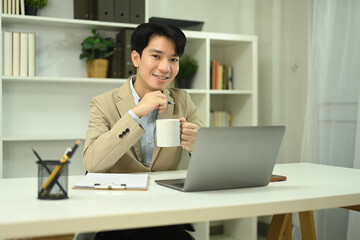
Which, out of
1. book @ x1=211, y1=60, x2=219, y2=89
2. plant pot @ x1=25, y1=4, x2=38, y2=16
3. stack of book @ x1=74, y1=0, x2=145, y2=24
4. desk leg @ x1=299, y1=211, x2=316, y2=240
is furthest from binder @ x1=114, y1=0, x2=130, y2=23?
desk leg @ x1=299, y1=211, x2=316, y2=240

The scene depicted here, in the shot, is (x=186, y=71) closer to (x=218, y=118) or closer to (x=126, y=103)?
(x=218, y=118)

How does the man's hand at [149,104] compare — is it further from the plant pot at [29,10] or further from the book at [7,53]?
the plant pot at [29,10]

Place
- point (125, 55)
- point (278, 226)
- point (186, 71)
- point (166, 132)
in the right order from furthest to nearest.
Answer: point (186, 71), point (125, 55), point (278, 226), point (166, 132)

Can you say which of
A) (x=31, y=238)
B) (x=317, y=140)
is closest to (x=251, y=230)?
(x=317, y=140)

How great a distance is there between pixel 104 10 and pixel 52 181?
7.05 feet

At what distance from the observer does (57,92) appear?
323cm

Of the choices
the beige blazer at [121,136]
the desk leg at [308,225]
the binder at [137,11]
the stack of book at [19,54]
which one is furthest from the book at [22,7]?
the desk leg at [308,225]

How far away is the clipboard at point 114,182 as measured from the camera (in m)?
1.27

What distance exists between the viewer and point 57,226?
89 cm

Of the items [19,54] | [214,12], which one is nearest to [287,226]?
[19,54]

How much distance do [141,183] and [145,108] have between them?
398 mm

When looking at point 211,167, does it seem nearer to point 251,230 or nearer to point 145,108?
point 145,108

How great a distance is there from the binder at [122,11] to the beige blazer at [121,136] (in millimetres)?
1149

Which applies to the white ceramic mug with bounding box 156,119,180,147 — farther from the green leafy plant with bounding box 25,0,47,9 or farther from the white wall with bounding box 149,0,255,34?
the white wall with bounding box 149,0,255,34
